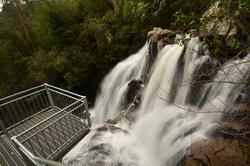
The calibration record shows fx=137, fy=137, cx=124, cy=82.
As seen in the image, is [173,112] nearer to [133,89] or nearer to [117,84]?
[133,89]

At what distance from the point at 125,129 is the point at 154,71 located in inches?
105

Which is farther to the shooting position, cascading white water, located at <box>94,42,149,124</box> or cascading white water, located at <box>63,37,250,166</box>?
cascading white water, located at <box>94,42,149,124</box>

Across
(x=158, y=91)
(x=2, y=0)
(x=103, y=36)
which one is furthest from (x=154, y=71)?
(x=2, y=0)

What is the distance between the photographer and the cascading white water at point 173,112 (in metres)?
3.44

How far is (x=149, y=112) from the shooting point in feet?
17.6

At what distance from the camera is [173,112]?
4.52m

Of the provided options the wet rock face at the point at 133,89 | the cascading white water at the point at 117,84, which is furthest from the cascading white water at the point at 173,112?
the cascading white water at the point at 117,84

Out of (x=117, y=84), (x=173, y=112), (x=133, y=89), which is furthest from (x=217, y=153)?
(x=117, y=84)

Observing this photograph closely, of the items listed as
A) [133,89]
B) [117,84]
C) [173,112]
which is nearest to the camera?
[173,112]

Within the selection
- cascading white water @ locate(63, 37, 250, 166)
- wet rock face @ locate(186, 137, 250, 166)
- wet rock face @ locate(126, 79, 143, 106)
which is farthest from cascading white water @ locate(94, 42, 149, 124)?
wet rock face @ locate(186, 137, 250, 166)

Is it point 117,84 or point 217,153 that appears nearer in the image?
point 217,153

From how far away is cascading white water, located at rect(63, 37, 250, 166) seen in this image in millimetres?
3438

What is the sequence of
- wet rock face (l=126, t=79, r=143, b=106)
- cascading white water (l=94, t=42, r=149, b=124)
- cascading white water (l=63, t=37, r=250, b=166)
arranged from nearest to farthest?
1. cascading white water (l=63, t=37, r=250, b=166)
2. wet rock face (l=126, t=79, r=143, b=106)
3. cascading white water (l=94, t=42, r=149, b=124)

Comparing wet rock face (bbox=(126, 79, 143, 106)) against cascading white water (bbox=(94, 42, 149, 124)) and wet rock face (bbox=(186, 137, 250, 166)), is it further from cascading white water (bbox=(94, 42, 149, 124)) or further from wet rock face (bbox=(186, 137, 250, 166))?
wet rock face (bbox=(186, 137, 250, 166))
